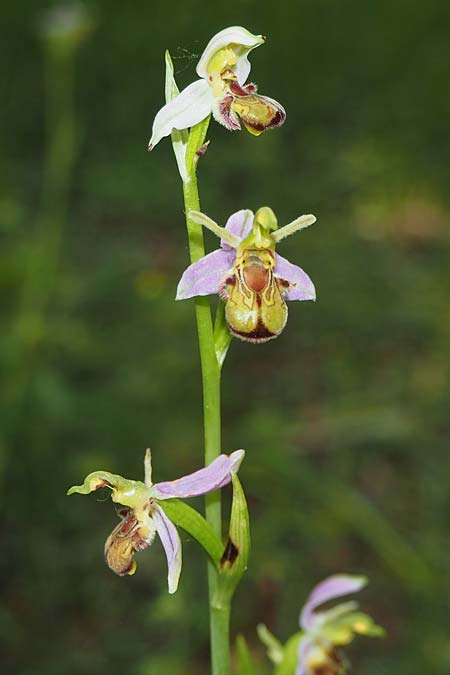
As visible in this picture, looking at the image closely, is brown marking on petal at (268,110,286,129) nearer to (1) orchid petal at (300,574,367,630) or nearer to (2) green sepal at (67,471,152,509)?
(2) green sepal at (67,471,152,509)

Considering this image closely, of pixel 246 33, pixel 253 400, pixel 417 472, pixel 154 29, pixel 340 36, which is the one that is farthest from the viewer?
pixel 340 36

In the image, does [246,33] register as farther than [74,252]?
No

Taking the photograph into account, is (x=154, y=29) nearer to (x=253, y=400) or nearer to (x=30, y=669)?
(x=253, y=400)

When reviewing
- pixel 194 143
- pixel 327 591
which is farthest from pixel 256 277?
pixel 327 591

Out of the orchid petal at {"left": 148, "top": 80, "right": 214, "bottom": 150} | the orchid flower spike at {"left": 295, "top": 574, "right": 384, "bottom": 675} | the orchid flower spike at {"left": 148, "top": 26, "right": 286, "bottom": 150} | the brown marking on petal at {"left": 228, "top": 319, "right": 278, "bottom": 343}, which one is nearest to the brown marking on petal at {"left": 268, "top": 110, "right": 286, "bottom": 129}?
the orchid flower spike at {"left": 148, "top": 26, "right": 286, "bottom": 150}

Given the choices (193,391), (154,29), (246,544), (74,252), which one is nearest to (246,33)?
(246,544)

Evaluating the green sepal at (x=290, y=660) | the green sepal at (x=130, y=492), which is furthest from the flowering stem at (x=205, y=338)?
the green sepal at (x=290, y=660)

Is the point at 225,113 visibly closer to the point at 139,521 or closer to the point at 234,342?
the point at 139,521

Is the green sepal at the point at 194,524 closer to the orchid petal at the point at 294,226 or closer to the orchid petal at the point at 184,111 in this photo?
the orchid petal at the point at 294,226
